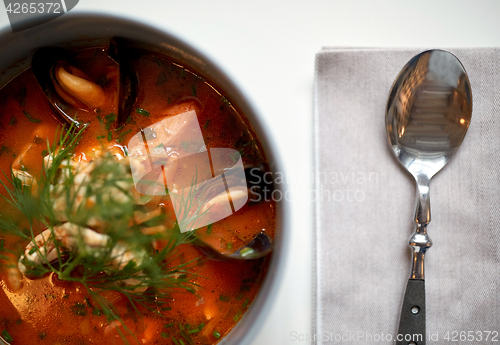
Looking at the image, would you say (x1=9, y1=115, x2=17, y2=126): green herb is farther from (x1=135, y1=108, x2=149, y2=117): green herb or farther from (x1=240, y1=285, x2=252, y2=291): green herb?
(x1=240, y1=285, x2=252, y2=291): green herb

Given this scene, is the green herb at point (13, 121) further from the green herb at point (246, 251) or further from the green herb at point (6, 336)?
the green herb at point (246, 251)

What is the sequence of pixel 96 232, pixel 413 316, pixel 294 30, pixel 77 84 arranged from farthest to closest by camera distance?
pixel 294 30 → pixel 413 316 → pixel 77 84 → pixel 96 232

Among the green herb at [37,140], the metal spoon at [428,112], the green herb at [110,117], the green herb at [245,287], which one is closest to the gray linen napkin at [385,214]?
the metal spoon at [428,112]

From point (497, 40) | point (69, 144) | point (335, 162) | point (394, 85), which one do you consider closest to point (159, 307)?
point (69, 144)

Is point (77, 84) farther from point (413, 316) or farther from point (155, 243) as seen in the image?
point (413, 316)

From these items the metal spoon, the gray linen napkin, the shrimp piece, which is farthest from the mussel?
the metal spoon

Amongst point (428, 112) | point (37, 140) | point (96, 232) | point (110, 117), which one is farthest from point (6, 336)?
point (428, 112)
